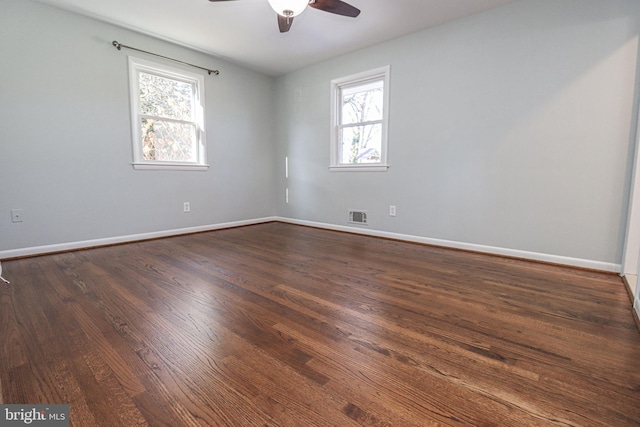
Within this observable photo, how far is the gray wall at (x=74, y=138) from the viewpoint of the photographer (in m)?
2.72

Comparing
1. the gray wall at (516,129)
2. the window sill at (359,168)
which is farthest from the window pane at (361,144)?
the gray wall at (516,129)

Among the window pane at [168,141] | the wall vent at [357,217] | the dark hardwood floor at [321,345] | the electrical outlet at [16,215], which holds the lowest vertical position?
the dark hardwood floor at [321,345]

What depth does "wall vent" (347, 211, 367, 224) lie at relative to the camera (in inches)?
157

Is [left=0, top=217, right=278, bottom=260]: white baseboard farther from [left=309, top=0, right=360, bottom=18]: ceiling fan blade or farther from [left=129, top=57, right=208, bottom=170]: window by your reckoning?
[left=309, top=0, right=360, bottom=18]: ceiling fan blade

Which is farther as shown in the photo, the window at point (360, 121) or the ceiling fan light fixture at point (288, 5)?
the window at point (360, 121)

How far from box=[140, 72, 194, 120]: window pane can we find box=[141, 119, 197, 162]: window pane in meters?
0.13

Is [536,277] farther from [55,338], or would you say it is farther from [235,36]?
[235,36]

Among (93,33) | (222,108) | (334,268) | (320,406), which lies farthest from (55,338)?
(222,108)

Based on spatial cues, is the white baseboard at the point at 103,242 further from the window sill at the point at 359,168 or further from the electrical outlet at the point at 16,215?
the window sill at the point at 359,168

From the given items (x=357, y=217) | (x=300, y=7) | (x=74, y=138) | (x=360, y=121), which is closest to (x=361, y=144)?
(x=360, y=121)

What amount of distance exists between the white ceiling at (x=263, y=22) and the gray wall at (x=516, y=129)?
0.82 feet

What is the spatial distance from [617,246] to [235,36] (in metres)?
4.37

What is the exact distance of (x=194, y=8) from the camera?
9.43 ft

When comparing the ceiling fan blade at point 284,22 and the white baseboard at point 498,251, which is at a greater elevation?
the ceiling fan blade at point 284,22
